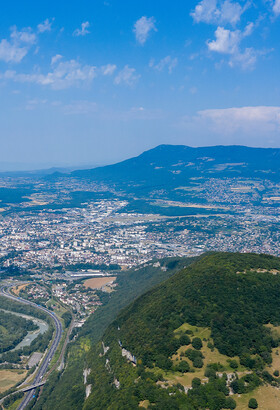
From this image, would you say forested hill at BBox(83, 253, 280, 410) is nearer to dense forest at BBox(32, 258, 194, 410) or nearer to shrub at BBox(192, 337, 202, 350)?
shrub at BBox(192, 337, 202, 350)

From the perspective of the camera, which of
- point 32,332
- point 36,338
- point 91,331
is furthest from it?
point 32,332

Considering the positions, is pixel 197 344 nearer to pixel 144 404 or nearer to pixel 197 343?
pixel 197 343

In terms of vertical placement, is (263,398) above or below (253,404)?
below

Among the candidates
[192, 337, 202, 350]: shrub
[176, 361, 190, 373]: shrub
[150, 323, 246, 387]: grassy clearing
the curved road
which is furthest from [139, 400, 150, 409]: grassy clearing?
the curved road

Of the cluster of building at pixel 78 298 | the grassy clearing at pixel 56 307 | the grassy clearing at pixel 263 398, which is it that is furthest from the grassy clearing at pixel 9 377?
the grassy clearing at pixel 263 398

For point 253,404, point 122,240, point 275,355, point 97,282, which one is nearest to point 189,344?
point 275,355

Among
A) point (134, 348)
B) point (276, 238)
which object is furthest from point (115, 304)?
point (276, 238)

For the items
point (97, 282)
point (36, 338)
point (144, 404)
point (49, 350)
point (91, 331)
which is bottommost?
point (49, 350)
